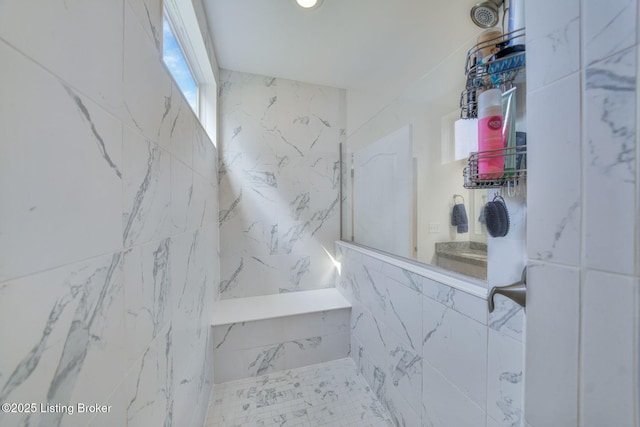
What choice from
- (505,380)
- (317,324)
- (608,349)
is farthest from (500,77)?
(317,324)

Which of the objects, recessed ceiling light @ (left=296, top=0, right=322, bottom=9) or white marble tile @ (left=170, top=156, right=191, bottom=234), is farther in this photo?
recessed ceiling light @ (left=296, top=0, right=322, bottom=9)

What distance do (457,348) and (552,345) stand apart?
54 centimetres

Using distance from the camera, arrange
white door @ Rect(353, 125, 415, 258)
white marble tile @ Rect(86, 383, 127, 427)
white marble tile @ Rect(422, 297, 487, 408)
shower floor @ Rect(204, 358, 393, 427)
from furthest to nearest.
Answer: white door @ Rect(353, 125, 415, 258)
shower floor @ Rect(204, 358, 393, 427)
white marble tile @ Rect(422, 297, 487, 408)
white marble tile @ Rect(86, 383, 127, 427)

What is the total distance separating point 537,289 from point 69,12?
0.92 metres

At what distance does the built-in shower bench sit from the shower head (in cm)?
199

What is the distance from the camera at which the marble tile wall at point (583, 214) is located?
0.29 meters

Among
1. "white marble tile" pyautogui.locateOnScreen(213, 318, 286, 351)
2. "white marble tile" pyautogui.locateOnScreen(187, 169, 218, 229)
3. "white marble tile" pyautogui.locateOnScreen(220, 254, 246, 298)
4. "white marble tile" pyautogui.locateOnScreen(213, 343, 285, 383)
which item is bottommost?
"white marble tile" pyautogui.locateOnScreen(213, 343, 285, 383)

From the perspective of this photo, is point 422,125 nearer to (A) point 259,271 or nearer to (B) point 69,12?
(B) point 69,12

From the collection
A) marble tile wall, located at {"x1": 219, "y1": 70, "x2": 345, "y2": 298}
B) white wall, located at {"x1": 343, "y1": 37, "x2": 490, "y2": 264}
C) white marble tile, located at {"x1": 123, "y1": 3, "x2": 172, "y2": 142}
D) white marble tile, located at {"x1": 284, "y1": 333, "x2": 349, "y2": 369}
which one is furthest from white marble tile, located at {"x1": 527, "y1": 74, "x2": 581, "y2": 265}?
marble tile wall, located at {"x1": 219, "y1": 70, "x2": 345, "y2": 298}

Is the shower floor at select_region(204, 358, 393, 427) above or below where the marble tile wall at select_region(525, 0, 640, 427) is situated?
below

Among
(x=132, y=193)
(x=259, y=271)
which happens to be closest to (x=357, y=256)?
(x=259, y=271)

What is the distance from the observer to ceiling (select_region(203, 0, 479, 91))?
1282mm

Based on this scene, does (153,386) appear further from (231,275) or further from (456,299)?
(231,275)

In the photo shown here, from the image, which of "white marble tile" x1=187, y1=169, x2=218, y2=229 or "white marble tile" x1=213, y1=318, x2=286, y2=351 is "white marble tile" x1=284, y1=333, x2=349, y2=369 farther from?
"white marble tile" x1=187, y1=169, x2=218, y2=229
